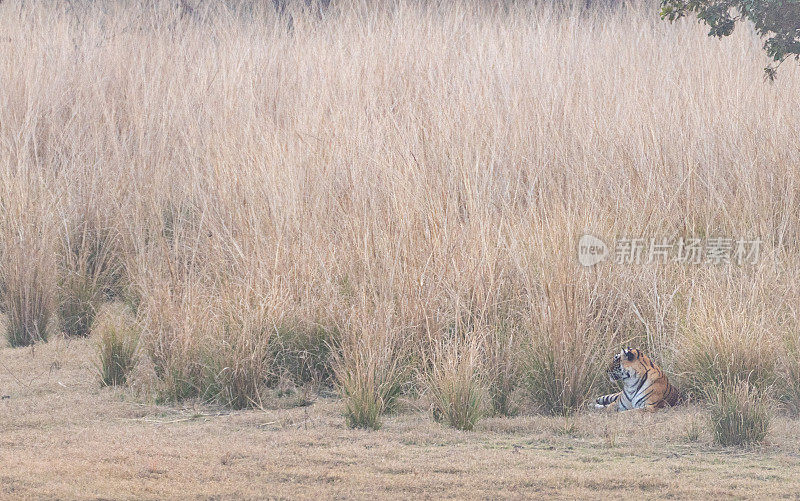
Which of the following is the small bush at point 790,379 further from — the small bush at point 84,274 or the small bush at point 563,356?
the small bush at point 84,274

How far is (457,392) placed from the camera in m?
4.39

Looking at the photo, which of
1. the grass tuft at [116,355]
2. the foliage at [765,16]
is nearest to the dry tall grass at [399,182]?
the grass tuft at [116,355]

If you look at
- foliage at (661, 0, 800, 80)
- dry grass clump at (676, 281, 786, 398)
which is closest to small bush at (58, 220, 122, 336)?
dry grass clump at (676, 281, 786, 398)

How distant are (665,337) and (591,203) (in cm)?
141

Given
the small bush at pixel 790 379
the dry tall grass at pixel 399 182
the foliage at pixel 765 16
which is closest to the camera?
the small bush at pixel 790 379

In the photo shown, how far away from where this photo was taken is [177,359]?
493cm

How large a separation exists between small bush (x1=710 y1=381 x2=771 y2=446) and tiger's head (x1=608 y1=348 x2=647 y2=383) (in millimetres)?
533

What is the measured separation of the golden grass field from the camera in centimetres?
402

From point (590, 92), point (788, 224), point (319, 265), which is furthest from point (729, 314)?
point (590, 92)

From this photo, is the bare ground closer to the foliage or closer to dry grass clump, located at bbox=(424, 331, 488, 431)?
dry grass clump, located at bbox=(424, 331, 488, 431)

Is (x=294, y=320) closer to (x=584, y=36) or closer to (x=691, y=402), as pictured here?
(x=691, y=402)

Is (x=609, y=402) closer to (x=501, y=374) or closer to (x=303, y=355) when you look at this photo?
(x=501, y=374)

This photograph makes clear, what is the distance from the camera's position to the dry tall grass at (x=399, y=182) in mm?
4973

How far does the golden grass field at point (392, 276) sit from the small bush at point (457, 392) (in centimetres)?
2
